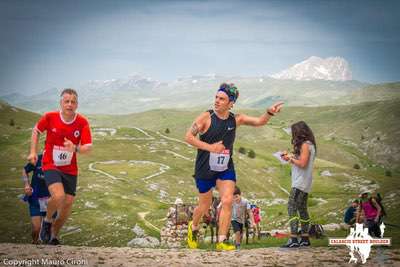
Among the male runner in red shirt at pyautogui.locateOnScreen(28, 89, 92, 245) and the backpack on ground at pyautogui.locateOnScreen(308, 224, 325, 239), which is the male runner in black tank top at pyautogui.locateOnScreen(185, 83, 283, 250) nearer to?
the male runner in red shirt at pyautogui.locateOnScreen(28, 89, 92, 245)

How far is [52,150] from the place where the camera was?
14.7 meters

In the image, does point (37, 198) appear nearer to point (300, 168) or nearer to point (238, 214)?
point (238, 214)

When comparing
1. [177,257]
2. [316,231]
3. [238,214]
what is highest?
[238,214]

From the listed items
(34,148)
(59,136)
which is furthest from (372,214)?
(34,148)

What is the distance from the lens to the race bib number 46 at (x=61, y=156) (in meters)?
14.6

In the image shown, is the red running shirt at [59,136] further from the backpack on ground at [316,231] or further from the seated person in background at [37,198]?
the backpack on ground at [316,231]

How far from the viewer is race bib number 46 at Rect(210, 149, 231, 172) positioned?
14.3 meters

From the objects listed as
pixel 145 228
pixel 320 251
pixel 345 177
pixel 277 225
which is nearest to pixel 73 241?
pixel 145 228

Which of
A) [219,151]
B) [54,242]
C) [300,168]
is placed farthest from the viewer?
[54,242]

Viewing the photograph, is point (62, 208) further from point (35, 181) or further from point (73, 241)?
point (73, 241)

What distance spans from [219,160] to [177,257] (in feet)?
9.14

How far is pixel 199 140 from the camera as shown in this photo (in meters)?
14.1

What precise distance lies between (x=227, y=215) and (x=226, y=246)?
1014 mm

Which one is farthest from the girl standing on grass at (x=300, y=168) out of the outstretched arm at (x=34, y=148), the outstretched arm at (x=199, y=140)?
the outstretched arm at (x=34, y=148)
